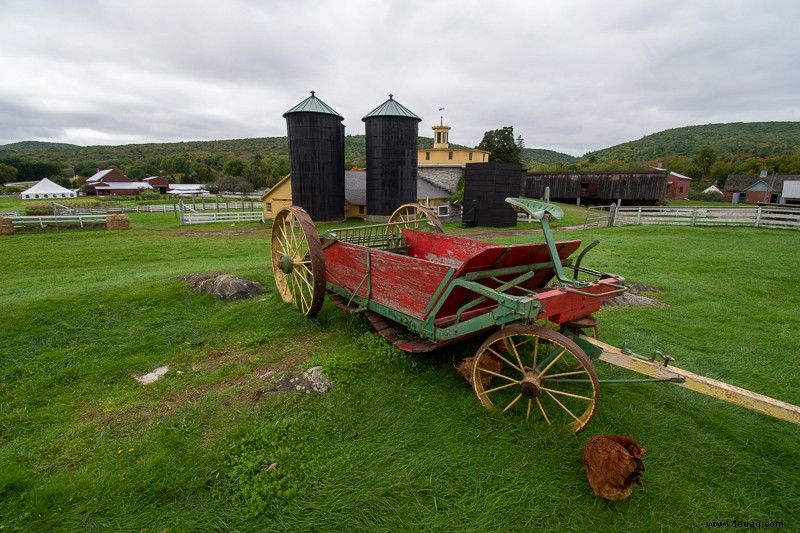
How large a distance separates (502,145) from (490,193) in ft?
98.0

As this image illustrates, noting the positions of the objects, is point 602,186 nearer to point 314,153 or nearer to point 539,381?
point 314,153

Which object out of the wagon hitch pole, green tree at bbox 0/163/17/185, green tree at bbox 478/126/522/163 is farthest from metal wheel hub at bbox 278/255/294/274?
green tree at bbox 0/163/17/185

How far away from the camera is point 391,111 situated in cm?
2161

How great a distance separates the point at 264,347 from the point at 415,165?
1944 cm

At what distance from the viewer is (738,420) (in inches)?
129

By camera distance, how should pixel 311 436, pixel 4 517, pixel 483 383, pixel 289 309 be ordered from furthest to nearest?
1. pixel 289 309
2. pixel 483 383
3. pixel 311 436
4. pixel 4 517

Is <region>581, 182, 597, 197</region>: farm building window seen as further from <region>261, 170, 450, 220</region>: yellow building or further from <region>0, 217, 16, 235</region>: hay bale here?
<region>0, 217, 16, 235</region>: hay bale

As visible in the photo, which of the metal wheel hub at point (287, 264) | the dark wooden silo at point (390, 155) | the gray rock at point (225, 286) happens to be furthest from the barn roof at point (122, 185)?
the metal wheel hub at point (287, 264)

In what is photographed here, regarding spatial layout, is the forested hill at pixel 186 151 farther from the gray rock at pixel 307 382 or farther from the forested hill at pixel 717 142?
the gray rock at pixel 307 382

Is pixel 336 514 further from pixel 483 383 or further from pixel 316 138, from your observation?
pixel 316 138

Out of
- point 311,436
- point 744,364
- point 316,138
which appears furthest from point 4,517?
point 316,138

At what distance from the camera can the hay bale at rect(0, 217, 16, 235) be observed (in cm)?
1544

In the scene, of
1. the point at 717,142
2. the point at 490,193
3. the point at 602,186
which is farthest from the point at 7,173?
the point at 717,142

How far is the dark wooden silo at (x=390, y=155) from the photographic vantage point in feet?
70.8
